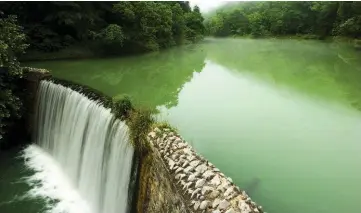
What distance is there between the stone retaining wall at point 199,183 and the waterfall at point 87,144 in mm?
1564

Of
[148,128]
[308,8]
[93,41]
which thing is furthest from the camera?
[308,8]

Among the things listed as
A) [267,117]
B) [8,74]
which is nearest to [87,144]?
[8,74]

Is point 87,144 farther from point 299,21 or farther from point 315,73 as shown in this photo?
point 299,21

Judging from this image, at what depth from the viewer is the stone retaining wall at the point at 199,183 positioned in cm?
459

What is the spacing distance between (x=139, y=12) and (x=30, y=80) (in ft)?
48.0

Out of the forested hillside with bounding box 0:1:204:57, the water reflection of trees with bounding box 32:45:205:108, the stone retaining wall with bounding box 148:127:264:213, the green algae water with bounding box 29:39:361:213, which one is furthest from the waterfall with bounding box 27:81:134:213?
the forested hillside with bounding box 0:1:204:57

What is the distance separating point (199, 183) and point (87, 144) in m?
5.21

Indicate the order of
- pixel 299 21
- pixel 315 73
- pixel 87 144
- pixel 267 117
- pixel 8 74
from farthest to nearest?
pixel 299 21, pixel 315 73, pixel 8 74, pixel 267 117, pixel 87 144

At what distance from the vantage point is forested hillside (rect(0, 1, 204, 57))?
840 inches

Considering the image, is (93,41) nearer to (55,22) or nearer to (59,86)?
(55,22)

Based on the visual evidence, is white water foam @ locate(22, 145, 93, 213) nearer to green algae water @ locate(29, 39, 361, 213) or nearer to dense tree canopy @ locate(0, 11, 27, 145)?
dense tree canopy @ locate(0, 11, 27, 145)

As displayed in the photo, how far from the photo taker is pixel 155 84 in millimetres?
16078

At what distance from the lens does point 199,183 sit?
513 centimetres

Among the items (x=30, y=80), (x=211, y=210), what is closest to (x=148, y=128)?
(x=211, y=210)
